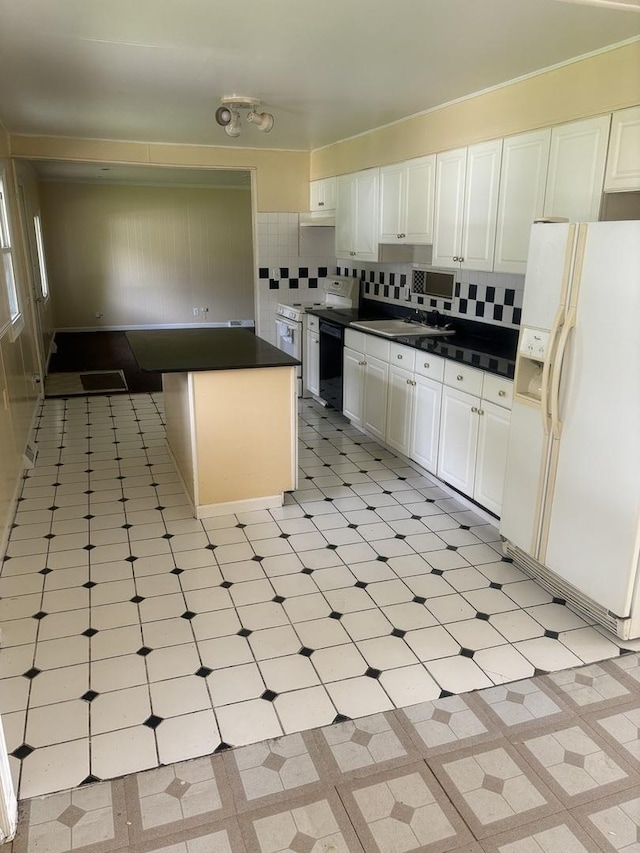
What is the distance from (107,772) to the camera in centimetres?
194

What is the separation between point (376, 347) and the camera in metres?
4.78

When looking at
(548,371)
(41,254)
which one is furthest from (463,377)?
(41,254)

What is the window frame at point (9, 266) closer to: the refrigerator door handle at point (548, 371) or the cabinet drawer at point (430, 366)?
the cabinet drawer at point (430, 366)

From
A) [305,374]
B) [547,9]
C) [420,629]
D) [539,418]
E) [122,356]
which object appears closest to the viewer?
Answer: [547,9]

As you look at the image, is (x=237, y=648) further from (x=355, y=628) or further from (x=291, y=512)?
(x=291, y=512)

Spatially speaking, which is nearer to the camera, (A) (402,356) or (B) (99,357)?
(A) (402,356)

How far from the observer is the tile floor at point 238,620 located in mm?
2148

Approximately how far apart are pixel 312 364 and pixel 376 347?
1.38 meters

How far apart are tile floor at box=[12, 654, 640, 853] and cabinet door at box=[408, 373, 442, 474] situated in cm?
206

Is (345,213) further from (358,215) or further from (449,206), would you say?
(449,206)

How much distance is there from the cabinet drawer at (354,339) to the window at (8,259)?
8.48 ft

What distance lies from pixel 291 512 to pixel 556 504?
1595mm

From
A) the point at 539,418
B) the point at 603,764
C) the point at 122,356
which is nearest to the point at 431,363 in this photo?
the point at 539,418

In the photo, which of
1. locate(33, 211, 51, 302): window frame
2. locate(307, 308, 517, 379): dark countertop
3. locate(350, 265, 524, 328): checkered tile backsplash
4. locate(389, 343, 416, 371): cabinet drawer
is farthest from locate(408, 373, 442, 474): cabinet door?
locate(33, 211, 51, 302): window frame
